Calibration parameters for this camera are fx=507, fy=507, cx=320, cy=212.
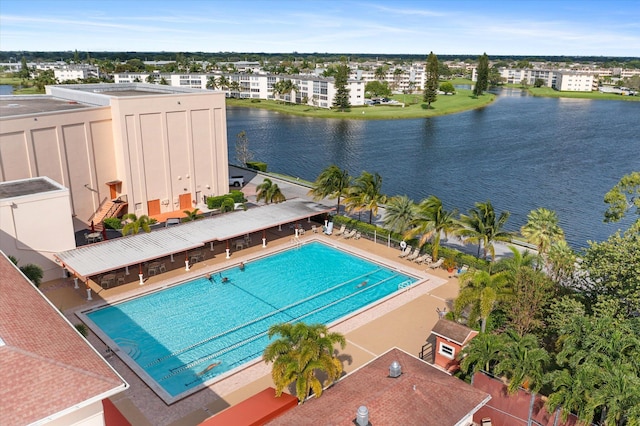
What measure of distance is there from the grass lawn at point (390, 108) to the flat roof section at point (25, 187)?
10097cm

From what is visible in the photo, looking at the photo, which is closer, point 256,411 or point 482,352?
point 256,411

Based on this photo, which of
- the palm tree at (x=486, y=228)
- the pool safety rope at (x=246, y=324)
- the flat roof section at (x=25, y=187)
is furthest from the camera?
the palm tree at (x=486, y=228)

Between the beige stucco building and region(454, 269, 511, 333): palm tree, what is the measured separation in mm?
27889

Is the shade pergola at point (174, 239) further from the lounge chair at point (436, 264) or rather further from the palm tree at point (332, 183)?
the lounge chair at point (436, 264)

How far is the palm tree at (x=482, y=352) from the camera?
65.6ft

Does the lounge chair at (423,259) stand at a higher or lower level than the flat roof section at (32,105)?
lower

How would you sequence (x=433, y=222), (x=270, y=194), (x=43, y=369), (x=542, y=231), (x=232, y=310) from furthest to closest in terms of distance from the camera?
1. (x=270, y=194)
2. (x=433, y=222)
3. (x=542, y=231)
4. (x=232, y=310)
5. (x=43, y=369)

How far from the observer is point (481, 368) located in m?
20.1

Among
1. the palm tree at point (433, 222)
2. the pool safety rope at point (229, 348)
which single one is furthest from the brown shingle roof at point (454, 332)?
the palm tree at point (433, 222)

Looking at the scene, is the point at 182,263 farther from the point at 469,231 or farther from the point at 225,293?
the point at 469,231

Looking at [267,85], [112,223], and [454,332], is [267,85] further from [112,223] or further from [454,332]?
[454,332]

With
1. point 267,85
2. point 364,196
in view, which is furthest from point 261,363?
point 267,85

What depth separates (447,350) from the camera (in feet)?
78.1

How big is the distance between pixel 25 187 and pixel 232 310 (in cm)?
1675
